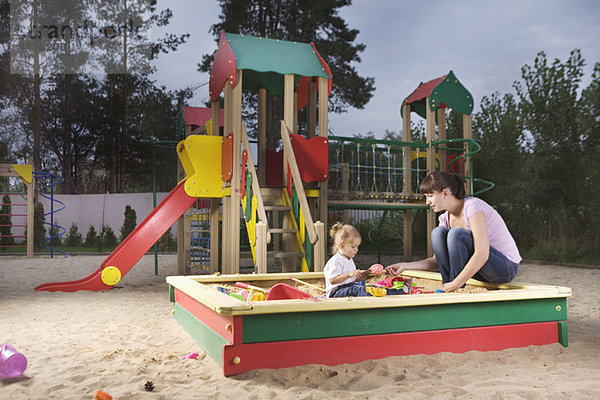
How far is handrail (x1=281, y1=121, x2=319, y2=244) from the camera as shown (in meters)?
5.67

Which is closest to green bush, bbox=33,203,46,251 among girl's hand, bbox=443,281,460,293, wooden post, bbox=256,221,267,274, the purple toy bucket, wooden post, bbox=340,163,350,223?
wooden post, bbox=340,163,350,223

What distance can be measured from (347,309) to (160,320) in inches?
92.7

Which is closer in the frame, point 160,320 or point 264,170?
point 160,320

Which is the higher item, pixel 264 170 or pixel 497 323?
pixel 264 170

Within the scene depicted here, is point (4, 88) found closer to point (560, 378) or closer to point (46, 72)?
point (46, 72)

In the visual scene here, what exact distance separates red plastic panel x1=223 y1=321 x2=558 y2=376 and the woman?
0.38 meters

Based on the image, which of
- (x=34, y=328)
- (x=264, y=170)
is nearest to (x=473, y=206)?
(x=34, y=328)

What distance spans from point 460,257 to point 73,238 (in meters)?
16.4

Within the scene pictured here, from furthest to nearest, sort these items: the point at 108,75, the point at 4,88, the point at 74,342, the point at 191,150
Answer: the point at 108,75
the point at 4,88
the point at 191,150
the point at 74,342

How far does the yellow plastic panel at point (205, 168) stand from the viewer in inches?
257

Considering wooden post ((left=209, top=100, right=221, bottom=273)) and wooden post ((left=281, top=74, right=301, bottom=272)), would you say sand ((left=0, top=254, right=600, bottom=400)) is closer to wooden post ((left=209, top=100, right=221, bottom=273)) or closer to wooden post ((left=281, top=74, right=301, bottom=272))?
wooden post ((left=281, top=74, right=301, bottom=272))

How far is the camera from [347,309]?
3092mm

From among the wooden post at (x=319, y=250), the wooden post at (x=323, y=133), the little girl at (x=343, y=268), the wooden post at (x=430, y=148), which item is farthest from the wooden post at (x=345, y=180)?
the little girl at (x=343, y=268)

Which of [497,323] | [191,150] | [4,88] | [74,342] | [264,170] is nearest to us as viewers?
[497,323]
